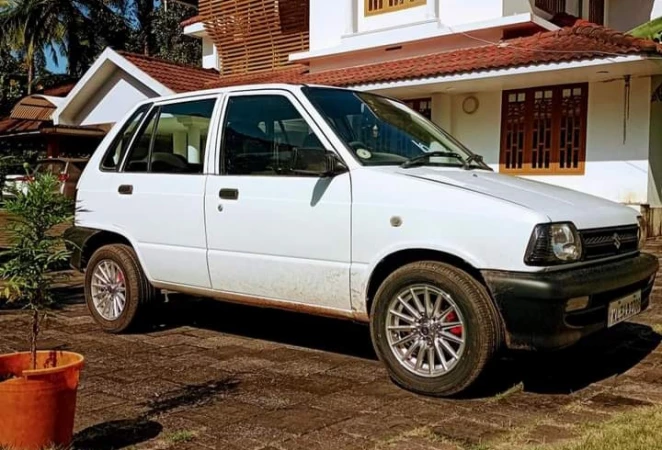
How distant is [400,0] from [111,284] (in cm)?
1000

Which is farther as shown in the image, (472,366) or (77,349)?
(77,349)

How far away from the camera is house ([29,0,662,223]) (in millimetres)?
11156

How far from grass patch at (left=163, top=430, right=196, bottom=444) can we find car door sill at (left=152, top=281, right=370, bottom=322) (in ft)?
4.50

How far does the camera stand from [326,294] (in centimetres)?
464

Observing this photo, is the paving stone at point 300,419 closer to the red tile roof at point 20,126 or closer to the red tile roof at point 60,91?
the red tile roof at point 20,126

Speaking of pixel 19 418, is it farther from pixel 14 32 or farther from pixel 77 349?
pixel 14 32

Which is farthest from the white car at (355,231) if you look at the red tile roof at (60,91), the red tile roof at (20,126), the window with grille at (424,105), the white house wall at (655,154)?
the red tile roof at (60,91)

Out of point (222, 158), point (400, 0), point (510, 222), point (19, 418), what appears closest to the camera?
point (19, 418)

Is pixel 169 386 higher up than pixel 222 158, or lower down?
lower down

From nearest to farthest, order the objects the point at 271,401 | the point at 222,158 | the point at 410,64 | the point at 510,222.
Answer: the point at 510,222, the point at 271,401, the point at 222,158, the point at 410,64

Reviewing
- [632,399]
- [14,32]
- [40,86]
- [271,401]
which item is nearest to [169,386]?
[271,401]

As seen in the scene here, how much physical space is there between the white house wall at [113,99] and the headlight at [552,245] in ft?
45.3

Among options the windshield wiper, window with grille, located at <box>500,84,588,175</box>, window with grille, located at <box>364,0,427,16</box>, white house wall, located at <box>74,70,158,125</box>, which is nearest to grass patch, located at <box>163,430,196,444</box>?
the windshield wiper

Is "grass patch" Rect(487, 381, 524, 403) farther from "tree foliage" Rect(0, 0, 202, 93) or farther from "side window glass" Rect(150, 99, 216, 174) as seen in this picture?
"tree foliage" Rect(0, 0, 202, 93)
